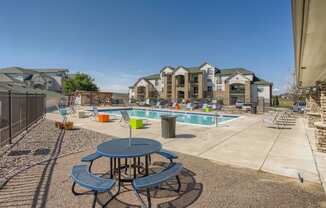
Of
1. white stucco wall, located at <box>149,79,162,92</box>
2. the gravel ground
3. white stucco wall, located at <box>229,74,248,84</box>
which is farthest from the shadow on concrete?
white stucco wall, located at <box>149,79,162,92</box>

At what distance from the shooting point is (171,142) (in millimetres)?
6926

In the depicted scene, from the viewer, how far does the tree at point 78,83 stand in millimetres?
45000

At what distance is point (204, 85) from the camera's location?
131 feet

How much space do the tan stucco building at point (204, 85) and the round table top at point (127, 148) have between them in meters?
32.0

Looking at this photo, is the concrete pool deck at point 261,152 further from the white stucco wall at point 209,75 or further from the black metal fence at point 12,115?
the white stucco wall at point 209,75

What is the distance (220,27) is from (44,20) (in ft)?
63.9

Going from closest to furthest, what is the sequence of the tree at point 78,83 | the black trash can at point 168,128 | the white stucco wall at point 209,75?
1. the black trash can at point 168,128
2. the white stucco wall at point 209,75
3. the tree at point 78,83

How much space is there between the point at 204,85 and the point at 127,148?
125 ft

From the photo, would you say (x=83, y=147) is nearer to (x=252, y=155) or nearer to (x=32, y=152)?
(x=32, y=152)

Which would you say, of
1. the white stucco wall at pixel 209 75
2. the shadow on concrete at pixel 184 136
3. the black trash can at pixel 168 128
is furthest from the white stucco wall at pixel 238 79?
the black trash can at pixel 168 128

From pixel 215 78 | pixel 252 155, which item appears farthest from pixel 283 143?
pixel 215 78

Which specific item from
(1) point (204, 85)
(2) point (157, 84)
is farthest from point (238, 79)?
(2) point (157, 84)

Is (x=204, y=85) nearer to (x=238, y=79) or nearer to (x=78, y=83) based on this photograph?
(x=238, y=79)

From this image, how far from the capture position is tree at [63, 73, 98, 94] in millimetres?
45000
